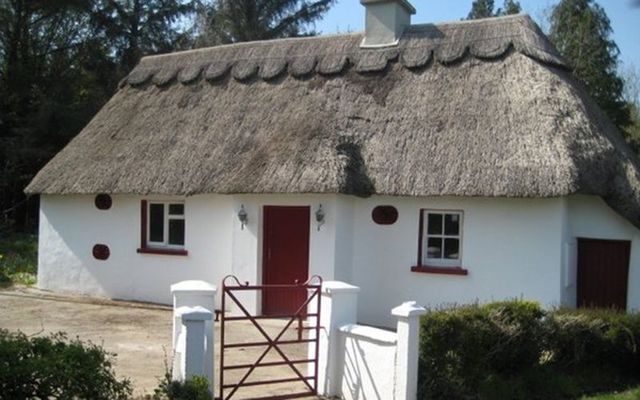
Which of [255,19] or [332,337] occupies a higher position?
[255,19]

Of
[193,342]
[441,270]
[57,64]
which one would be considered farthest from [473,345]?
[57,64]

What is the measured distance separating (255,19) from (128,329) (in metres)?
22.1

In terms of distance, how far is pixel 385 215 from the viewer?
12383 millimetres

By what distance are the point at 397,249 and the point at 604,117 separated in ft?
16.4

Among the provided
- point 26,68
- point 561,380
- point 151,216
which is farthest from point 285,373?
point 26,68

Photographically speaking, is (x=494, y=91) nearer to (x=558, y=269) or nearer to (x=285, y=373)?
(x=558, y=269)

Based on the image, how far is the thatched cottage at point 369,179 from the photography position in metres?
11.4

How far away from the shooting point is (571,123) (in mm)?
Result: 11633

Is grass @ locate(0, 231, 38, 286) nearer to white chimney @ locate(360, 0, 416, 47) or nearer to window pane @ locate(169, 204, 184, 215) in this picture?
window pane @ locate(169, 204, 184, 215)

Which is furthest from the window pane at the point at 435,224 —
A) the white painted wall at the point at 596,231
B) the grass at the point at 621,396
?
the grass at the point at 621,396

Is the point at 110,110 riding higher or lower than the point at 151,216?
higher

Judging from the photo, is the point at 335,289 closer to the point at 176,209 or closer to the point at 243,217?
the point at 243,217

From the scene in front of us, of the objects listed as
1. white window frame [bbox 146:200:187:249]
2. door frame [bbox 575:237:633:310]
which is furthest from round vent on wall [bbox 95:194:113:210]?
door frame [bbox 575:237:633:310]

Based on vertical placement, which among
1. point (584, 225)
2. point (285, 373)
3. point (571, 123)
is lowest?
point (285, 373)
